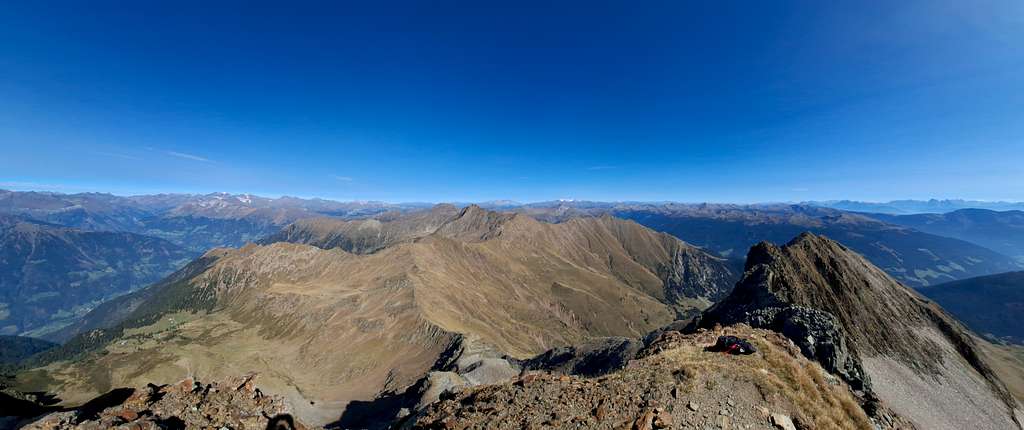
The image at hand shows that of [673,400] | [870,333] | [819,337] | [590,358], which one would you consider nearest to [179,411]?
[673,400]

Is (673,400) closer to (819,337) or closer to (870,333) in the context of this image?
(819,337)

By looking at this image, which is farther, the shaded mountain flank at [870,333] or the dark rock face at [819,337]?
the shaded mountain flank at [870,333]

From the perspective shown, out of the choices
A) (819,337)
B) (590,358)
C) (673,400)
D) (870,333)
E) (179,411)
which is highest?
(673,400)

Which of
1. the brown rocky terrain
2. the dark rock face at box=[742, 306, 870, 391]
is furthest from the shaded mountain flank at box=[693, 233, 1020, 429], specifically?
the brown rocky terrain

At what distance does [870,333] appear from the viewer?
190ft

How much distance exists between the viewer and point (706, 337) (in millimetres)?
35094

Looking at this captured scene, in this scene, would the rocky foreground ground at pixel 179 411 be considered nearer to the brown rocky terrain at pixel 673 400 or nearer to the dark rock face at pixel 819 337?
the brown rocky terrain at pixel 673 400

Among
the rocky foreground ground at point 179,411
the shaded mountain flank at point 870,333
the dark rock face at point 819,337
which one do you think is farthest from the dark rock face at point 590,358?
the rocky foreground ground at point 179,411

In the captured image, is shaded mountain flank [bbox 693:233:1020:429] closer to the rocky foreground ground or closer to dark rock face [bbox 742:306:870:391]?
dark rock face [bbox 742:306:870:391]

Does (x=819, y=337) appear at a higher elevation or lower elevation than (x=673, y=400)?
lower

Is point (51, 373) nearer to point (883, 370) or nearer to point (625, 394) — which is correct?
point (625, 394)

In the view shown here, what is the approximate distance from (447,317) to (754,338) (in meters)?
155

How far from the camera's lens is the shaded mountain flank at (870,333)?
4512cm

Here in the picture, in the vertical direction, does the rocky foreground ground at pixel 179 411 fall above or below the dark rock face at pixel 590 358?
above
